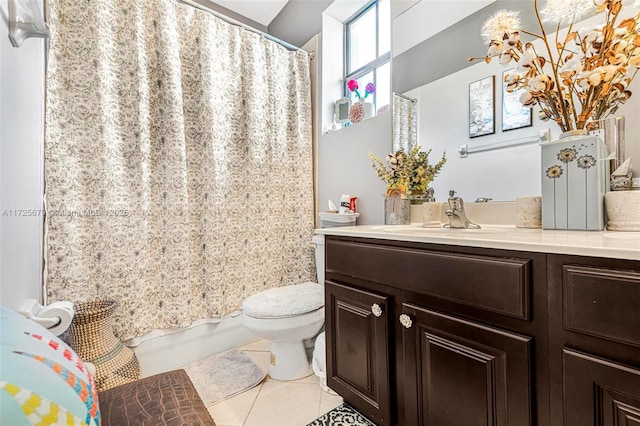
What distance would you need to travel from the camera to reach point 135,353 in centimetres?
158

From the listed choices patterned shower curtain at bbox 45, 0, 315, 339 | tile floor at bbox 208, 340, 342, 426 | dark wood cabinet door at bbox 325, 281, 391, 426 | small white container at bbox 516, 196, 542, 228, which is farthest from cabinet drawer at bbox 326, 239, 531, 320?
patterned shower curtain at bbox 45, 0, 315, 339

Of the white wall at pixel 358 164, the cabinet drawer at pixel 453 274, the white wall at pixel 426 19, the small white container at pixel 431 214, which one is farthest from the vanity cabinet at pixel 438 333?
the white wall at pixel 426 19

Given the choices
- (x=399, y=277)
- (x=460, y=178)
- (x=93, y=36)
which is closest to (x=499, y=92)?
(x=460, y=178)

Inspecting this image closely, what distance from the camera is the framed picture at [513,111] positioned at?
1.13 m

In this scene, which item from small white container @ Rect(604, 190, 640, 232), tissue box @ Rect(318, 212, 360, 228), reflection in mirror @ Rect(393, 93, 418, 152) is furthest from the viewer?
tissue box @ Rect(318, 212, 360, 228)

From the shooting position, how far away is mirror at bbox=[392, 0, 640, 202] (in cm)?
112

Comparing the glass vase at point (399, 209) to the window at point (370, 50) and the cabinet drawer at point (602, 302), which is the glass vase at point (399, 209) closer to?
the window at point (370, 50)

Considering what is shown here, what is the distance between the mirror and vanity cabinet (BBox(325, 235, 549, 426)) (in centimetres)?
59

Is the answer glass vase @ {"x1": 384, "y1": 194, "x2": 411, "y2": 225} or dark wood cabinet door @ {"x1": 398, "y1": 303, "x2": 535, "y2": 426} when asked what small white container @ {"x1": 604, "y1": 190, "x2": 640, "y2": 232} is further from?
glass vase @ {"x1": 384, "y1": 194, "x2": 411, "y2": 225}

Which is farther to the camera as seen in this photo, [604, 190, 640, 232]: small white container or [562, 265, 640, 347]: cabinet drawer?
[604, 190, 640, 232]: small white container

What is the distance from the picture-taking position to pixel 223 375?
1.62 m

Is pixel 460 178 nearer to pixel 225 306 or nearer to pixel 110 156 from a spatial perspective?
pixel 225 306

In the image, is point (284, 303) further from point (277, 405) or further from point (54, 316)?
point (54, 316)

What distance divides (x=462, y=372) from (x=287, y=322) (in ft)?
2.85
